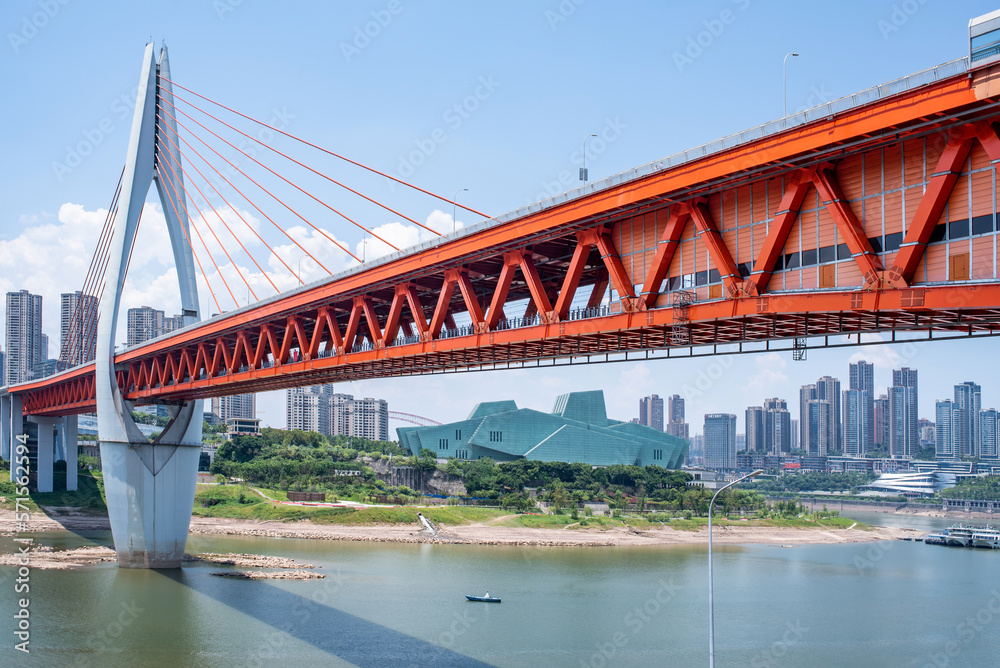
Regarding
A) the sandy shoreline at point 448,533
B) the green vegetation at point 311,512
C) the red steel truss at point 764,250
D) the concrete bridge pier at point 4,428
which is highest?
the red steel truss at point 764,250

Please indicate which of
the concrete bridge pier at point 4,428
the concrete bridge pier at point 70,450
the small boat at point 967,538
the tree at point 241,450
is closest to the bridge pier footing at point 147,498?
the concrete bridge pier at point 70,450

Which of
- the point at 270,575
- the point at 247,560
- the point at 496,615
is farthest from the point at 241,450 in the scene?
the point at 496,615

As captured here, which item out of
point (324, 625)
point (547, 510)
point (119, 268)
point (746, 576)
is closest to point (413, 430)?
point (547, 510)

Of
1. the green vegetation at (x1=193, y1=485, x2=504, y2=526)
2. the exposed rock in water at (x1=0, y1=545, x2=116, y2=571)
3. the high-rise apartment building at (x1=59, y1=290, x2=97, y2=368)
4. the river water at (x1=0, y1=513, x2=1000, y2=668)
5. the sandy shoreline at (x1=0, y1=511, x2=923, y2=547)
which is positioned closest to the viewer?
the river water at (x1=0, y1=513, x2=1000, y2=668)

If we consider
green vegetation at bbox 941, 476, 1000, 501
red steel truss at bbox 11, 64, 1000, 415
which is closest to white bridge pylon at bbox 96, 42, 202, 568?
red steel truss at bbox 11, 64, 1000, 415

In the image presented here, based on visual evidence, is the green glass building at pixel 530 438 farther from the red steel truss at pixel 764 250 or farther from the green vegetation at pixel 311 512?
the red steel truss at pixel 764 250

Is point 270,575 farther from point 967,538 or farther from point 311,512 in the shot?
point 967,538

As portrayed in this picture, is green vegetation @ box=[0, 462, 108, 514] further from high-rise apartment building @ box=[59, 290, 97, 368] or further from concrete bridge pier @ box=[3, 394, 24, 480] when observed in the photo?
high-rise apartment building @ box=[59, 290, 97, 368]
